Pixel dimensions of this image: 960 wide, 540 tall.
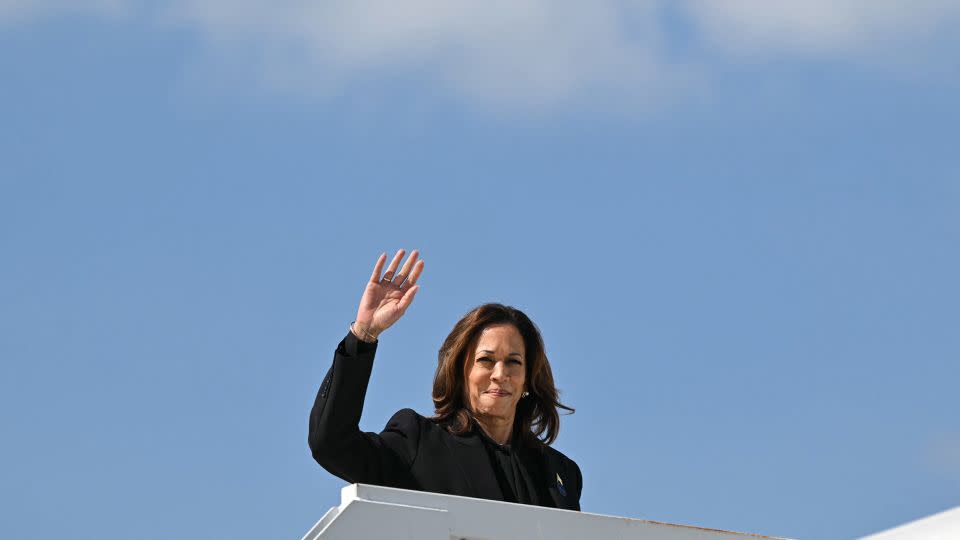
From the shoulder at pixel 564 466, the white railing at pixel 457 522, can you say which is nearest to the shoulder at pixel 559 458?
the shoulder at pixel 564 466

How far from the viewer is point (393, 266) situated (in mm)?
6012

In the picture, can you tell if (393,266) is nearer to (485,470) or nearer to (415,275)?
(415,275)

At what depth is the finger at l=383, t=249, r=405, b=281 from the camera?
235 inches

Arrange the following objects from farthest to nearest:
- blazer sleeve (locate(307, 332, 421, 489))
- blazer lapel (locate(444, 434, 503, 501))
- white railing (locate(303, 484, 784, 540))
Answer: blazer lapel (locate(444, 434, 503, 501)), blazer sleeve (locate(307, 332, 421, 489)), white railing (locate(303, 484, 784, 540))

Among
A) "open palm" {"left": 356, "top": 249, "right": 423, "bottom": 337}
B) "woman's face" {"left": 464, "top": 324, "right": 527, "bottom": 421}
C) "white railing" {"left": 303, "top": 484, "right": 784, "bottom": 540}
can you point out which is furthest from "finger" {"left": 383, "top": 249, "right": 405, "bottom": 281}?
"white railing" {"left": 303, "top": 484, "right": 784, "bottom": 540}

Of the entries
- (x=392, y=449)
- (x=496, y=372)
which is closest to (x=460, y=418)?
(x=496, y=372)

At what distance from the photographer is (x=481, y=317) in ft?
22.1

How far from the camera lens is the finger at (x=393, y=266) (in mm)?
5969

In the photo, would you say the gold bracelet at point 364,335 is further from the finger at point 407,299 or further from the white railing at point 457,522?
the white railing at point 457,522

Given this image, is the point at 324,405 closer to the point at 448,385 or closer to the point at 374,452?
the point at 374,452

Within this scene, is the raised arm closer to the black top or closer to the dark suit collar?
the dark suit collar

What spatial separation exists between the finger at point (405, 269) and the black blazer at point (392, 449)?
1.42 ft

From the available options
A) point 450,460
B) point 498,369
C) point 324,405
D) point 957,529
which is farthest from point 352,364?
point 957,529

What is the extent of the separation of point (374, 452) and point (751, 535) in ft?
6.23
